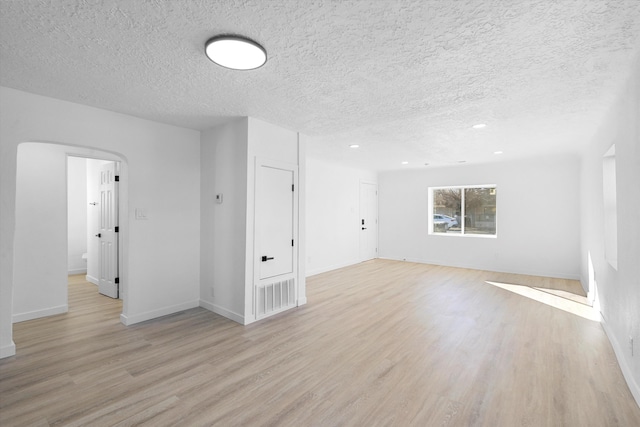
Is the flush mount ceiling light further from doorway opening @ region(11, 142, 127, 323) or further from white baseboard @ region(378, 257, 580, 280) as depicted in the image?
white baseboard @ region(378, 257, 580, 280)

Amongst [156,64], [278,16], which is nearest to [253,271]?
[156,64]

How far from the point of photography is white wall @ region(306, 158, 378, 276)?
633 cm

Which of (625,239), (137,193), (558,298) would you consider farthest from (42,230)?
(558,298)

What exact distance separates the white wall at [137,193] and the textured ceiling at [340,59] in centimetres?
23

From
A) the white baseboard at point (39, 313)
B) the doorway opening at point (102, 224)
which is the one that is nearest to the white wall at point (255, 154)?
the doorway opening at point (102, 224)

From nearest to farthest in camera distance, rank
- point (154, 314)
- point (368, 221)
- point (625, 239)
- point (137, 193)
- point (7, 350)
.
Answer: point (625, 239), point (7, 350), point (137, 193), point (154, 314), point (368, 221)

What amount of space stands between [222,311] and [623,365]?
414 cm

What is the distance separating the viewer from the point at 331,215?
6.86 meters

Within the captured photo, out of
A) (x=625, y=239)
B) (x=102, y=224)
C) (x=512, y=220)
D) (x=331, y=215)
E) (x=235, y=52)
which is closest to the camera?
(x=235, y=52)

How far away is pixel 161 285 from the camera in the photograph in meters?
3.85

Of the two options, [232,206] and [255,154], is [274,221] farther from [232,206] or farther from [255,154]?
[255,154]

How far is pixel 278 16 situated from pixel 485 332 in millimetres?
3676

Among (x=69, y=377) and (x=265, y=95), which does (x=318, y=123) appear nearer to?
(x=265, y=95)

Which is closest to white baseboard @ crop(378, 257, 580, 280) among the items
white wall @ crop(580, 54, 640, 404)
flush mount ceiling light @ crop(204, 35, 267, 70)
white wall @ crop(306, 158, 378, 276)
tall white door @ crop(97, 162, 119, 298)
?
white wall @ crop(306, 158, 378, 276)
